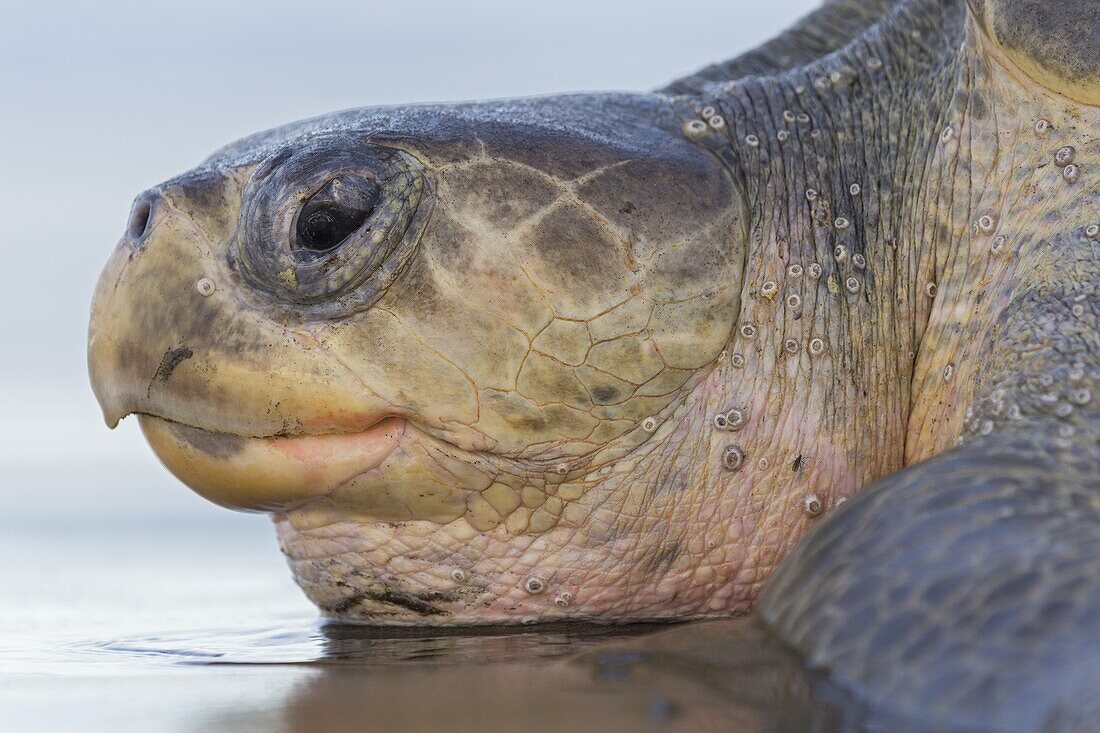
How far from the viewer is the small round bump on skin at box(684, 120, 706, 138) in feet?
7.73

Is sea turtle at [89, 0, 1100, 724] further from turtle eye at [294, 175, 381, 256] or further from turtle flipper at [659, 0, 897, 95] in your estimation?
turtle flipper at [659, 0, 897, 95]

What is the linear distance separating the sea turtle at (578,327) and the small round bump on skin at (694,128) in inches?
2.0

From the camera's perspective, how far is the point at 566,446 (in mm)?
2121

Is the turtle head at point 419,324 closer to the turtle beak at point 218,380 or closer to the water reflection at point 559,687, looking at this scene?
the turtle beak at point 218,380

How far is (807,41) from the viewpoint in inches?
118

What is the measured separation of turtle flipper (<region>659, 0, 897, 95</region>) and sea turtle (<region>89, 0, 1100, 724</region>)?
2.11 feet

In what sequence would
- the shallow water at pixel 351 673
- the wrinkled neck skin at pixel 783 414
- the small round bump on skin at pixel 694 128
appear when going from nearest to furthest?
the shallow water at pixel 351 673 → the wrinkled neck skin at pixel 783 414 → the small round bump on skin at pixel 694 128

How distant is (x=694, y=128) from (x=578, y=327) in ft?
1.57

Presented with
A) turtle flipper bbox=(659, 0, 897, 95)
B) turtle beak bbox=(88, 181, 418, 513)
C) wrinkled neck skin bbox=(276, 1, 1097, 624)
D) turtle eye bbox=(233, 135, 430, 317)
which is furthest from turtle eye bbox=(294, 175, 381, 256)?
turtle flipper bbox=(659, 0, 897, 95)

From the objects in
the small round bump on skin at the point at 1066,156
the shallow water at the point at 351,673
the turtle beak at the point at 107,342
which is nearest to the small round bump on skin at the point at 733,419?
the shallow water at the point at 351,673

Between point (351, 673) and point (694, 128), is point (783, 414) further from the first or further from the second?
point (351, 673)

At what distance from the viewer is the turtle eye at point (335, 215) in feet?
6.96

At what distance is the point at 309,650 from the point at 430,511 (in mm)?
273

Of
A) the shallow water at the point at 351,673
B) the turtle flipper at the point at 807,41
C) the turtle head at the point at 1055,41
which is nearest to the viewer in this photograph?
the shallow water at the point at 351,673
